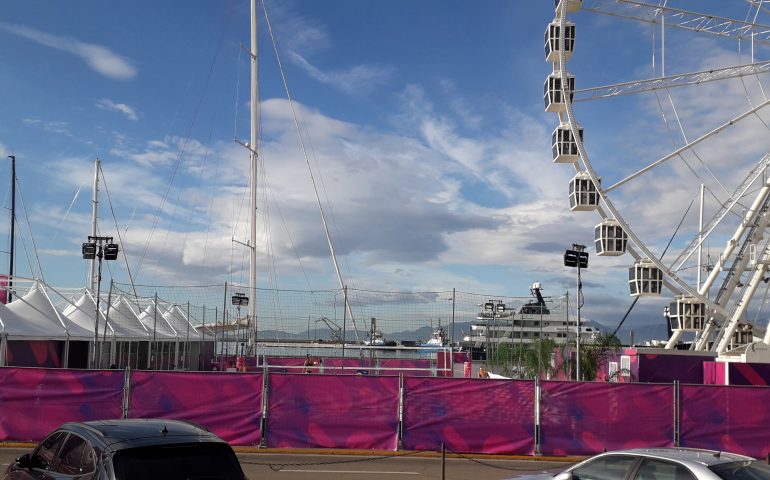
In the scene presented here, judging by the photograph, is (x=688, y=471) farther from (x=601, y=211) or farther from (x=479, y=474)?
(x=601, y=211)

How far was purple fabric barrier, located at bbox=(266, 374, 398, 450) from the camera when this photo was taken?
649 inches

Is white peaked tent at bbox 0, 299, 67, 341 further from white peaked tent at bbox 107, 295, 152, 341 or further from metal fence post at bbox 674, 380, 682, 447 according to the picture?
metal fence post at bbox 674, 380, 682, 447

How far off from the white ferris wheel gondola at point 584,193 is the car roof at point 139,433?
22989 millimetres

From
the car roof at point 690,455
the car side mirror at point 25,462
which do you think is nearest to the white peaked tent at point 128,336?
the car side mirror at point 25,462

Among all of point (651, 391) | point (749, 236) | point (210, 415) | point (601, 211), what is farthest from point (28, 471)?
point (749, 236)

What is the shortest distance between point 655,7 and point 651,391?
17.0 meters

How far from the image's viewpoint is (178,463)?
728 cm

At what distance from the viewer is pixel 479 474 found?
572 inches

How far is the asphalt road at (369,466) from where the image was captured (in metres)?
14.1

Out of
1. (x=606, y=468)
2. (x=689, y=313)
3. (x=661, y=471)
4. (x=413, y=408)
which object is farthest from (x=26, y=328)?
(x=689, y=313)

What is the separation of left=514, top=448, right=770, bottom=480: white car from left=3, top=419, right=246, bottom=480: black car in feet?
12.8

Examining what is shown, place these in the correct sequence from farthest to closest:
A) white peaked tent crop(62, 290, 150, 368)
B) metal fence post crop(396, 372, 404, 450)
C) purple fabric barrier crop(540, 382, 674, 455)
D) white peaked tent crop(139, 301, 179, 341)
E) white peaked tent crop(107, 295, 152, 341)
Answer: white peaked tent crop(139, 301, 179, 341)
white peaked tent crop(107, 295, 152, 341)
white peaked tent crop(62, 290, 150, 368)
metal fence post crop(396, 372, 404, 450)
purple fabric barrier crop(540, 382, 674, 455)

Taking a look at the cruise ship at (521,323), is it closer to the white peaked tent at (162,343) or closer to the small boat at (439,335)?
the small boat at (439,335)

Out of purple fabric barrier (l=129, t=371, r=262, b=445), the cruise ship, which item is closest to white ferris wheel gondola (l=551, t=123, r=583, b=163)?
the cruise ship
